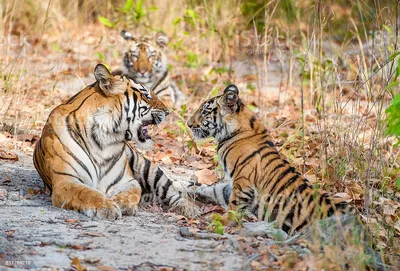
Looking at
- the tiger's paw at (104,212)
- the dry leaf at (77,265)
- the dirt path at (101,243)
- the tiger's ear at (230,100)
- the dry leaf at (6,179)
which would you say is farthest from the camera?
the dry leaf at (6,179)

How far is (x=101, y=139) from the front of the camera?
5.66 metres

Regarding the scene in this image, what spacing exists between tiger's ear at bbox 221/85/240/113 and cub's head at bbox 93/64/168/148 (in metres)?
0.46

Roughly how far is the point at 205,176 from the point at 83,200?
1753 mm

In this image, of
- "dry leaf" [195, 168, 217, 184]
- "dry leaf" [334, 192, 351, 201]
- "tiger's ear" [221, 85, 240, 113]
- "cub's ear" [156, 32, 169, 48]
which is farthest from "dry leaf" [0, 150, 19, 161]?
"cub's ear" [156, 32, 169, 48]

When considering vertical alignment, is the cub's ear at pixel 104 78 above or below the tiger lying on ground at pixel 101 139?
above

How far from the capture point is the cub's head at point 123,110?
18.5 feet

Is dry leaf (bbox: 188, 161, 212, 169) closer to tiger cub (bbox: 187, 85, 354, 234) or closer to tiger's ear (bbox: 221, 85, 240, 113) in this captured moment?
tiger cub (bbox: 187, 85, 354, 234)

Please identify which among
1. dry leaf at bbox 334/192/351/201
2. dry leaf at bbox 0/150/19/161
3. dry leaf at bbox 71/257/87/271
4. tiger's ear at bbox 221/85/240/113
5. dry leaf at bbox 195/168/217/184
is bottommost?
dry leaf at bbox 71/257/87/271

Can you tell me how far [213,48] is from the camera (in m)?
11.0

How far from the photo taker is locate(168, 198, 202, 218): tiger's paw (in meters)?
5.62

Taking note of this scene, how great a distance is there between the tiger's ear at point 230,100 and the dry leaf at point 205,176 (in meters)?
0.93

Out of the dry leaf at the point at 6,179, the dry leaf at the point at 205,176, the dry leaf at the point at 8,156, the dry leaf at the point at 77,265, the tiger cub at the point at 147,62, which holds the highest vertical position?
the tiger cub at the point at 147,62

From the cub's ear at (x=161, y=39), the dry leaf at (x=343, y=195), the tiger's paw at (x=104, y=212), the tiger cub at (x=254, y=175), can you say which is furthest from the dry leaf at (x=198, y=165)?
the cub's ear at (x=161, y=39)

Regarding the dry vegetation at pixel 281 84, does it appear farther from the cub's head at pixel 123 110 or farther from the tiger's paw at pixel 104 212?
the tiger's paw at pixel 104 212
